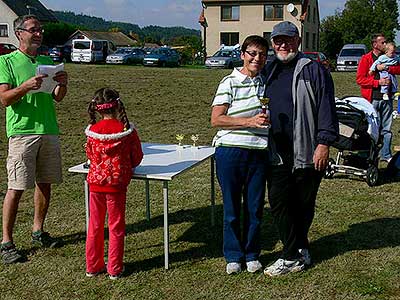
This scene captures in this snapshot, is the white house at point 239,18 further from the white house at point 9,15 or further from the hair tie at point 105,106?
the hair tie at point 105,106

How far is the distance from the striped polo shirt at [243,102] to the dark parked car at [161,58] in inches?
1158

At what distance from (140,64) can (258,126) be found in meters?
31.8

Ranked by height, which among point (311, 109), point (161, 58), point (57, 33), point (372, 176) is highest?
point (57, 33)

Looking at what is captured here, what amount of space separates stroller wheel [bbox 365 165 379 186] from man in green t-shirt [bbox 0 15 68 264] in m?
3.72

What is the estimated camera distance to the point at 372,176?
6.68 metres

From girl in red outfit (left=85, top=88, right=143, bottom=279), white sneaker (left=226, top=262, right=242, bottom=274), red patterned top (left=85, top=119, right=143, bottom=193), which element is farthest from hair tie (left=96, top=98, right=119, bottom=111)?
white sneaker (left=226, top=262, right=242, bottom=274)

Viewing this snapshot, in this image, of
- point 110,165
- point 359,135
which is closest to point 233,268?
point 110,165

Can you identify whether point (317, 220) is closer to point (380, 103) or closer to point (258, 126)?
point (258, 126)

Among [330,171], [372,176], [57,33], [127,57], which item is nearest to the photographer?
[372,176]

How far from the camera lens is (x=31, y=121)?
438 centimetres

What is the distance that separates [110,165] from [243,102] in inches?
40.2

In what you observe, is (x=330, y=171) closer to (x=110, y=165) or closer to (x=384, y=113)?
(x=384, y=113)

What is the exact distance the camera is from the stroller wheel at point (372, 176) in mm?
6637

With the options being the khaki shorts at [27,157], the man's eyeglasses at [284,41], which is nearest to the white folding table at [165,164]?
the khaki shorts at [27,157]
